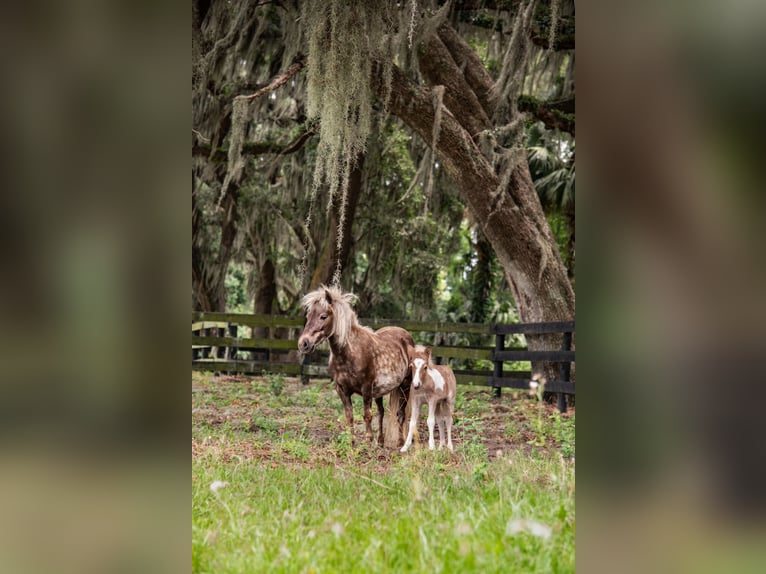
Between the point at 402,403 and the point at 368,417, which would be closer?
the point at 368,417

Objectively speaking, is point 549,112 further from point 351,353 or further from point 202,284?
point 202,284

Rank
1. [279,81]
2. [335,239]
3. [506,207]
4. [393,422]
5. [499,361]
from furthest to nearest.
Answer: [335,239], [499,361], [506,207], [279,81], [393,422]

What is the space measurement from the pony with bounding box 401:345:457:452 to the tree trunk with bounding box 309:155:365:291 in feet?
22.2

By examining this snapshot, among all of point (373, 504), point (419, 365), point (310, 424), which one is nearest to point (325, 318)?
point (419, 365)

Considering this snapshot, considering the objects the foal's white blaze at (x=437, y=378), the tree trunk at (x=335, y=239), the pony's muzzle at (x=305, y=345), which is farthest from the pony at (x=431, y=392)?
the tree trunk at (x=335, y=239)

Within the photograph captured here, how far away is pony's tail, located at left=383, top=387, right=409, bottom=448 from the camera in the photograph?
6.82m

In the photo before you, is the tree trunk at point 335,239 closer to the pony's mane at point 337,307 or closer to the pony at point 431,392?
the pony's mane at point 337,307

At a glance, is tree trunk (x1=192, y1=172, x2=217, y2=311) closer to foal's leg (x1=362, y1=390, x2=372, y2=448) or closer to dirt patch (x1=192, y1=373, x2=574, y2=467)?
dirt patch (x1=192, y1=373, x2=574, y2=467)

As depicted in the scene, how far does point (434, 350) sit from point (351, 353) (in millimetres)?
5462

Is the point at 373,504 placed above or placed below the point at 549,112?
below

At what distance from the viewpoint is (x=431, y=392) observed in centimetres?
640

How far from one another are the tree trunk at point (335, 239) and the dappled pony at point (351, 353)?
250 inches
